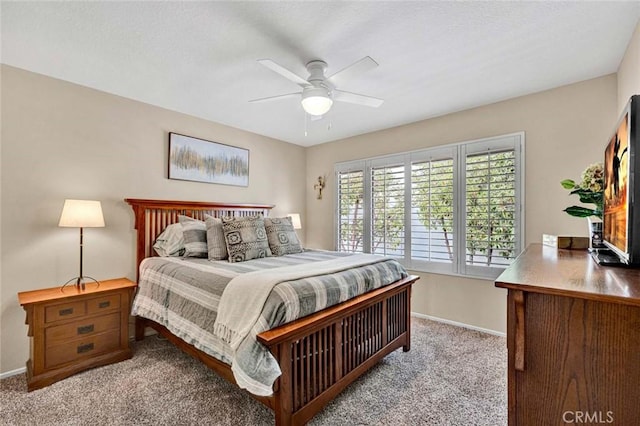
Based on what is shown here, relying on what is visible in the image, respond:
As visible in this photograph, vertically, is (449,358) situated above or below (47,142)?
below

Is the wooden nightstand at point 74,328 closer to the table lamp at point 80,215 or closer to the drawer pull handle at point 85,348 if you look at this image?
the drawer pull handle at point 85,348

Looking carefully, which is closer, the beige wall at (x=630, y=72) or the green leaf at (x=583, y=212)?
the green leaf at (x=583, y=212)

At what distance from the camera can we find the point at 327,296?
1956 millimetres

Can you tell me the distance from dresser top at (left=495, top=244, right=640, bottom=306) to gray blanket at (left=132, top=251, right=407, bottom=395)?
1095mm

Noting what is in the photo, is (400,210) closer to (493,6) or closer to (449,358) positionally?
(449,358)

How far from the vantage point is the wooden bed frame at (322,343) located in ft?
5.42

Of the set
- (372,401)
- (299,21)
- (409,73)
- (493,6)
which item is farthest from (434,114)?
(372,401)

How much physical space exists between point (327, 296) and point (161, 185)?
2.48m

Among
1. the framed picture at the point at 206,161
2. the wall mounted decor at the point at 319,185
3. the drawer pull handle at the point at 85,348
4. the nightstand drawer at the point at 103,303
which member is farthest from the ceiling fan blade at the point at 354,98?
the drawer pull handle at the point at 85,348

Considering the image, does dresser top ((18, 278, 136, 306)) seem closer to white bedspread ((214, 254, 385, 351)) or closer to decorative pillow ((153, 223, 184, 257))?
decorative pillow ((153, 223, 184, 257))

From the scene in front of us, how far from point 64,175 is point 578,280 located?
3.65 m

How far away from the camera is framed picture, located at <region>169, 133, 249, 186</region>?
136 inches

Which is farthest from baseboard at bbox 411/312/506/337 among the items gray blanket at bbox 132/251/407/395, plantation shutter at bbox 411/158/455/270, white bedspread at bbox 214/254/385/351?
white bedspread at bbox 214/254/385/351

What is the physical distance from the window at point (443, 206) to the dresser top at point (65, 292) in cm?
291
